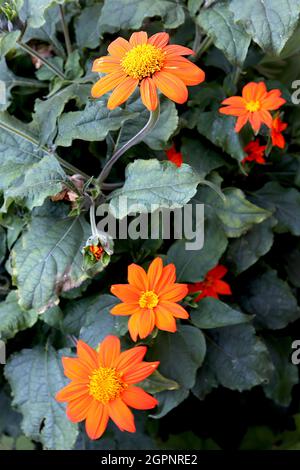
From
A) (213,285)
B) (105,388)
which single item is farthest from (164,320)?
(213,285)

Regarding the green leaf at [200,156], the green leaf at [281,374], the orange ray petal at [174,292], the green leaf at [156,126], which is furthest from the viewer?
the green leaf at [281,374]

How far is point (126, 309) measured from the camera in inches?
32.3

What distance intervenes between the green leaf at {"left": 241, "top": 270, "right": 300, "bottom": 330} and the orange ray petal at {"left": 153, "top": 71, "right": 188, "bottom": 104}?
1.59ft

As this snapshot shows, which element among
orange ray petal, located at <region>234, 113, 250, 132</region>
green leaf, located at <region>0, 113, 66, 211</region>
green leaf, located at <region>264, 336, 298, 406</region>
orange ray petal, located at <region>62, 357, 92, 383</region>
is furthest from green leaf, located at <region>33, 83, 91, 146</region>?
green leaf, located at <region>264, 336, 298, 406</region>

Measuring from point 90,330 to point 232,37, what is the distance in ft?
1.67

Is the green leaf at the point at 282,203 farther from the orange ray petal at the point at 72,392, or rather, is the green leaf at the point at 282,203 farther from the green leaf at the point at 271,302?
the orange ray petal at the point at 72,392

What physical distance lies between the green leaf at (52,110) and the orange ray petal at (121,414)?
42cm

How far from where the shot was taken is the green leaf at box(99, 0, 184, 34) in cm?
94

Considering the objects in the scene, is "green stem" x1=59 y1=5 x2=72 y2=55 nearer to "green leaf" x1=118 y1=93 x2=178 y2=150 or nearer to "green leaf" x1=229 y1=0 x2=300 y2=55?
"green leaf" x1=118 y1=93 x2=178 y2=150

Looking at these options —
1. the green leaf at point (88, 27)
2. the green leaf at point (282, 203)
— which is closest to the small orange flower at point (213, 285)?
the green leaf at point (282, 203)

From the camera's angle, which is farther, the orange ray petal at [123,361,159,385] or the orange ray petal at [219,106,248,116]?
the orange ray petal at [219,106,248,116]

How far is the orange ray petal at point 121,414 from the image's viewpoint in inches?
29.6

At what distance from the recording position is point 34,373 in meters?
1.03
